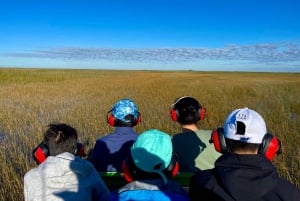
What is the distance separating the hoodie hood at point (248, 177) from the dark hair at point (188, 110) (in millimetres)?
1725

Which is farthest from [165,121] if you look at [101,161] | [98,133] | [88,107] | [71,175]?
[71,175]

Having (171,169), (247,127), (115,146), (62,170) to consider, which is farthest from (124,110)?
(247,127)

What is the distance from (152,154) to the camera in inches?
72.3

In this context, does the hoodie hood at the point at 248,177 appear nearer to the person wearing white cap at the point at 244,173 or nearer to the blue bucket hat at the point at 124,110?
the person wearing white cap at the point at 244,173

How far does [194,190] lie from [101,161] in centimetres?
164

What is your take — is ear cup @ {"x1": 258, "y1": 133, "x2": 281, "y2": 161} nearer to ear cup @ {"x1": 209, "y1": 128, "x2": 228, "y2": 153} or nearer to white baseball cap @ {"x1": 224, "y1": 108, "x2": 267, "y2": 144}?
white baseball cap @ {"x1": 224, "y1": 108, "x2": 267, "y2": 144}

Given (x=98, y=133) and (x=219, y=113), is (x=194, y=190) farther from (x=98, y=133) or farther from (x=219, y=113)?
(x=219, y=113)

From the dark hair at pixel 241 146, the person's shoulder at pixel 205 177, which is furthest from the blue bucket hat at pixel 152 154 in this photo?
the dark hair at pixel 241 146

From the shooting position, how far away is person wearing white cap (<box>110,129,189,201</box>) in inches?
70.0

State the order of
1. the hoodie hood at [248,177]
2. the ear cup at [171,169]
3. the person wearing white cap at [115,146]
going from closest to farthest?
1. the hoodie hood at [248,177]
2. the ear cup at [171,169]
3. the person wearing white cap at [115,146]

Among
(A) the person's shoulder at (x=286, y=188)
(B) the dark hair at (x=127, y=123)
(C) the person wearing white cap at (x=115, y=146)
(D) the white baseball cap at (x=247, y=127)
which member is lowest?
(C) the person wearing white cap at (x=115, y=146)

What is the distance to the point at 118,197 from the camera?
1.81 metres

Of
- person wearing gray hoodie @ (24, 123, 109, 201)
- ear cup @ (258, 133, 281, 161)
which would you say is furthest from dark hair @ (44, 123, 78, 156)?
ear cup @ (258, 133, 281, 161)

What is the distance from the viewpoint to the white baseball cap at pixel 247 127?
198 centimetres
